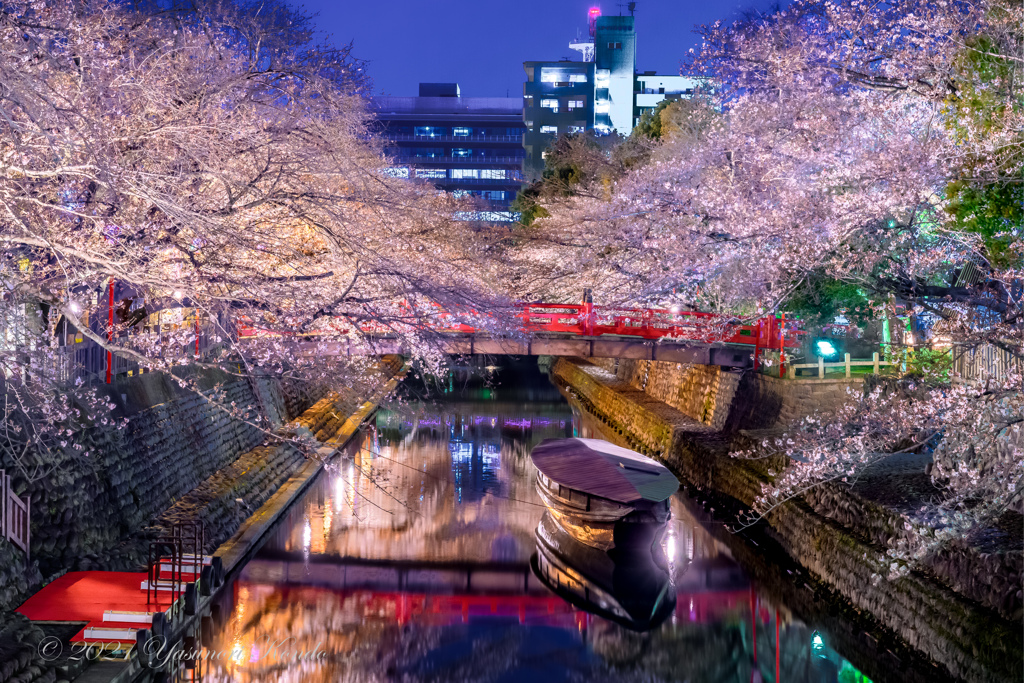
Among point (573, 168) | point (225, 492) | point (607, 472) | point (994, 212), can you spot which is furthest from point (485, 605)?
point (573, 168)

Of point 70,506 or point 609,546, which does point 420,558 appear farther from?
point 70,506

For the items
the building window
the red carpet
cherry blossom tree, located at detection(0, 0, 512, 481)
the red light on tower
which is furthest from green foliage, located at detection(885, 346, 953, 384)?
the red light on tower

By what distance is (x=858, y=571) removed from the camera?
459 inches

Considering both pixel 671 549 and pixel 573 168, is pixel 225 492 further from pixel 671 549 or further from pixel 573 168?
pixel 573 168

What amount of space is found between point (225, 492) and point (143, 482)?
7.62 feet

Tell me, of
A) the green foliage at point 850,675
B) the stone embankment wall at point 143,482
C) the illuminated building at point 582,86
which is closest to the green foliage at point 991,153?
the green foliage at point 850,675

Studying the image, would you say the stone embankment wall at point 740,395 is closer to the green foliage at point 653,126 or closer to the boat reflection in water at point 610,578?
the boat reflection in water at point 610,578

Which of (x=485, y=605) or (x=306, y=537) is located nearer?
(x=485, y=605)

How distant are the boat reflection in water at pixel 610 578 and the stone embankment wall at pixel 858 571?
2387mm

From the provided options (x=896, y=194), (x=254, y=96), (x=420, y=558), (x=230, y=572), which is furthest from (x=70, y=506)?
(x=896, y=194)

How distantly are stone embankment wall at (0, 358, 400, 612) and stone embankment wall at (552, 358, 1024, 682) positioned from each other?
26.2 feet

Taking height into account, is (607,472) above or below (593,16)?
below

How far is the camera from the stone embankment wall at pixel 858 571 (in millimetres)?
8578

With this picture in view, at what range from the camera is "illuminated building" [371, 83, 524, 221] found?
84.6 m
